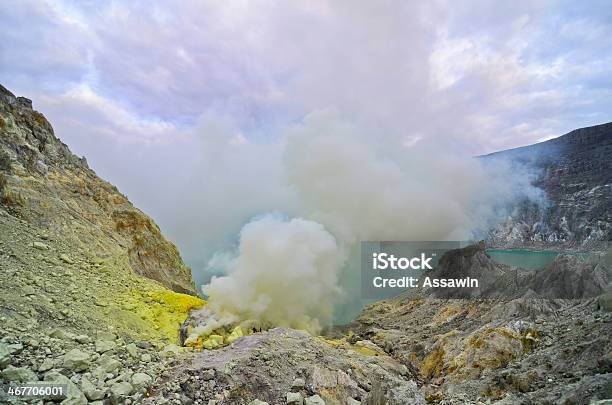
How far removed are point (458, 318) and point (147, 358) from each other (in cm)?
1955

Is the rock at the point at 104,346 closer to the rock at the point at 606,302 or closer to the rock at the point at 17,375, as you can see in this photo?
the rock at the point at 17,375

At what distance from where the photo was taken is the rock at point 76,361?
11.4 metres

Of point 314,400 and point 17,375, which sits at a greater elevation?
point 17,375

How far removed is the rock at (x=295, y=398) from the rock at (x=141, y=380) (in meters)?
4.25

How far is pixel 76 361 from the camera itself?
453 inches

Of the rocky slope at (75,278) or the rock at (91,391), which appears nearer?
the rock at (91,391)

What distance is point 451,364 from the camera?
1823 cm

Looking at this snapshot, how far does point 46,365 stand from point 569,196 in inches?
7023

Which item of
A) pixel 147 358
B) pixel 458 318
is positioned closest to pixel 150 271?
pixel 147 358

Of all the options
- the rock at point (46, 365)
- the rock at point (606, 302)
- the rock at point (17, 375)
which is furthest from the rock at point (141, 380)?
the rock at point (606, 302)

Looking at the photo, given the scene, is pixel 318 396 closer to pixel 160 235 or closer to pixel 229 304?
pixel 229 304

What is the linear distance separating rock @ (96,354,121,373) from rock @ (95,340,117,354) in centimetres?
75

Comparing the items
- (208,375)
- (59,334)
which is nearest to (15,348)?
(59,334)

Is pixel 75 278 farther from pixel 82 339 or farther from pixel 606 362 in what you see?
pixel 606 362
